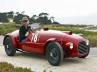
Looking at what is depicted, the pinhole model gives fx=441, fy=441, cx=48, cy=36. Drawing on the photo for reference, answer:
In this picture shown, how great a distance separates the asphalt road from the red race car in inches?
9.4

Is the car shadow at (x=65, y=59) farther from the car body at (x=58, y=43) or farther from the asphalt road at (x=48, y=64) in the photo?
the car body at (x=58, y=43)

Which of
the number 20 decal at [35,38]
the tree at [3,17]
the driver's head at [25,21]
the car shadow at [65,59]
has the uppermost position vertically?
the driver's head at [25,21]

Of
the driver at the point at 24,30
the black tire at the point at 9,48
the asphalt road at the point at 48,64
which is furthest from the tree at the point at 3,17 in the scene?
the driver at the point at 24,30

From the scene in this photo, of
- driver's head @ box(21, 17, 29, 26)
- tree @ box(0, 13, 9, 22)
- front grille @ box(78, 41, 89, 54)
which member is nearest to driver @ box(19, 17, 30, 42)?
driver's head @ box(21, 17, 29, 26)

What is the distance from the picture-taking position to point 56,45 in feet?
40.2

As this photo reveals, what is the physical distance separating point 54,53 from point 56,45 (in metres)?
0.28

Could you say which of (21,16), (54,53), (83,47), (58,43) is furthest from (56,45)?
(21,16)

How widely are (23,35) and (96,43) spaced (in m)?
5.12

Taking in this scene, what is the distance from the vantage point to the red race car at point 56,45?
12.2m

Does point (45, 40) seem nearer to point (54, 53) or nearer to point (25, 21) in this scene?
point (54, 53)

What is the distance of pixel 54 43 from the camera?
40.5ft

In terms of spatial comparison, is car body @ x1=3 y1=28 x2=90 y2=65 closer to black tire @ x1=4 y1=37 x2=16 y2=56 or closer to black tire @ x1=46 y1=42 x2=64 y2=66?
black tire @ x1=46 y1=42 x2=64 y2=66

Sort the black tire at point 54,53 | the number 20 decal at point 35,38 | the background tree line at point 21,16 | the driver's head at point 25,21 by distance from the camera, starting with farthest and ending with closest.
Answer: the background tree line at point 21,16 → the driver's head at point 25,21 → the number 20 decal at point 35,38 → the black tire at point 54,53

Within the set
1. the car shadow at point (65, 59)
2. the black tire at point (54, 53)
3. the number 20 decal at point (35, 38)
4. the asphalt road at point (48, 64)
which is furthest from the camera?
the number 20 decal at point (35, 38)
